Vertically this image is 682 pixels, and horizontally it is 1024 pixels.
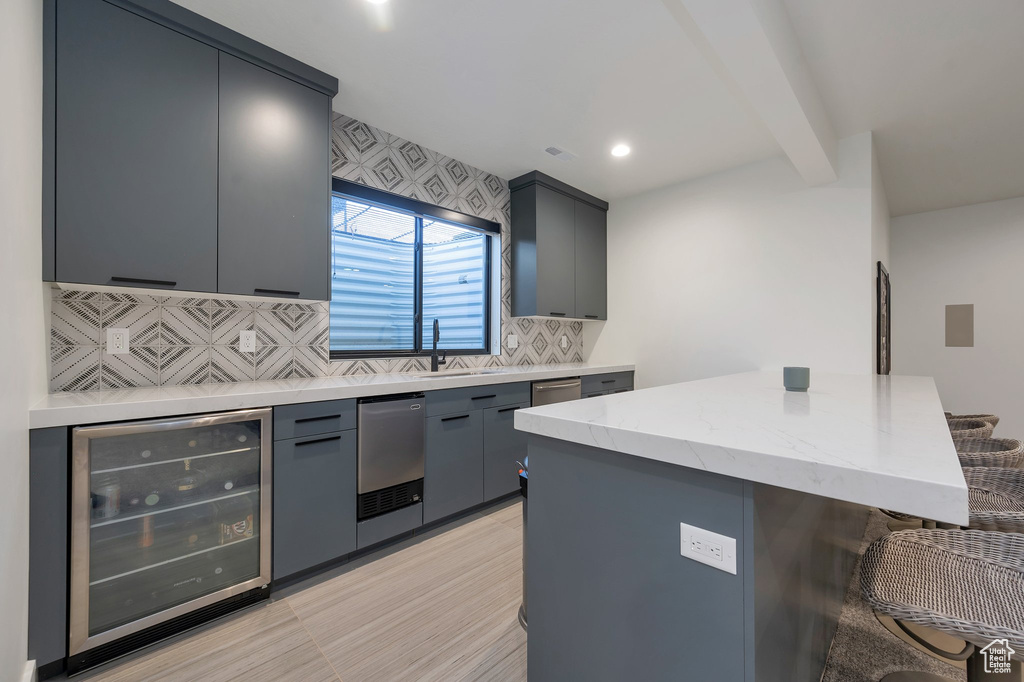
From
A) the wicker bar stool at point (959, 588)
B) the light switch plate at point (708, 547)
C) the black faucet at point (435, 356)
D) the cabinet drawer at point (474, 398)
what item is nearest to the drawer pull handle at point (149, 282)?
the cabinet drawer at point (474, 398)

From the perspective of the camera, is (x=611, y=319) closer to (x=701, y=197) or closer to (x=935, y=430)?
(x=701, y=197)

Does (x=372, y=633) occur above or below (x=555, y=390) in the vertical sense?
below

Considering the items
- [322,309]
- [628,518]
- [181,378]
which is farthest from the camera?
[322,309]

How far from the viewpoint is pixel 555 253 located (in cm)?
398

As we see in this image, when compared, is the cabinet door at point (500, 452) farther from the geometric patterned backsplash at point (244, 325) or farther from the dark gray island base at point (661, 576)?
the dark gray island base at point (661, 576)

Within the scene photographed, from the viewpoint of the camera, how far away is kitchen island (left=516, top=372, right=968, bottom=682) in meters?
0.81

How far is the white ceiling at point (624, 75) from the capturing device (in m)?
1.96

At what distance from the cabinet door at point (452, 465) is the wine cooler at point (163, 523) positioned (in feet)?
2.99

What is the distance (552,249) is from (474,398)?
1.78 m

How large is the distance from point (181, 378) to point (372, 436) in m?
1.00

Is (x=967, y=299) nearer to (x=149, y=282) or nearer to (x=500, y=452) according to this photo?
(x=500, y=452)

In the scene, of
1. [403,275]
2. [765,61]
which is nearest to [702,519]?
[765,61]

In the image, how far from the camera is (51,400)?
5.34 ft

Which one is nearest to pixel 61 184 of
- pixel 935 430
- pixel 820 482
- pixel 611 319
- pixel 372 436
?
pixel 372 436
